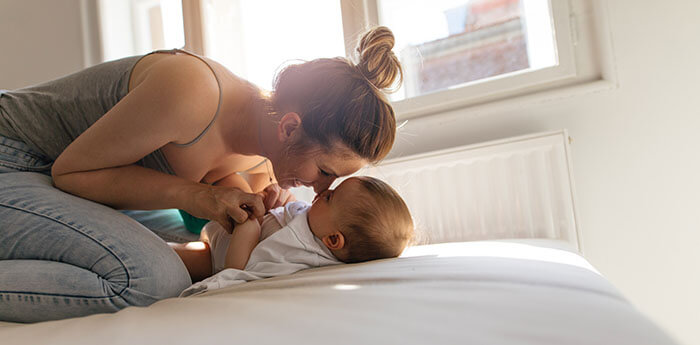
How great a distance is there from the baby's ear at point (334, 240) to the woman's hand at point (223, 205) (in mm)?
159

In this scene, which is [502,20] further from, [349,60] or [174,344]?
[174,344]

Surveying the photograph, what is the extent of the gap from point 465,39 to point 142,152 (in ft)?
5.02

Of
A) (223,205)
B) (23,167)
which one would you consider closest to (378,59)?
(223,205)

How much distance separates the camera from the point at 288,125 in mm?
1052

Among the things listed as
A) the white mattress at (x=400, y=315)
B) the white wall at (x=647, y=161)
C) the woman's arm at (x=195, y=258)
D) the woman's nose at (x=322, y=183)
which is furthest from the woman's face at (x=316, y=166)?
the white wall at (x=647, y=161)

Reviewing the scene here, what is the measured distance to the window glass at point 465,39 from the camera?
195cm

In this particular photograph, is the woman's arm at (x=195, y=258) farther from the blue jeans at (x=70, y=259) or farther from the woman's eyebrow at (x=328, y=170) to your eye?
the woman's eyebrow at (x=328, y=170)

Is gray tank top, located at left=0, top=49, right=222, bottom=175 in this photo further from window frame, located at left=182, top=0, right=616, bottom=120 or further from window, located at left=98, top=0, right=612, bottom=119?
window frame, located at left=182, top=0, right=616, bottom=120

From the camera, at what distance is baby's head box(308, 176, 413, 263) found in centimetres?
104

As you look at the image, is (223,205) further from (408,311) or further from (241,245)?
(408,311)

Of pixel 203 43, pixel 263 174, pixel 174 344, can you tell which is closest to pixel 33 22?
pixel 203 43

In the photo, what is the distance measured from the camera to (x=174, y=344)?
1.48ft

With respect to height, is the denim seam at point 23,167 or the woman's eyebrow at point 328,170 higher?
the denim seam at point 23,167

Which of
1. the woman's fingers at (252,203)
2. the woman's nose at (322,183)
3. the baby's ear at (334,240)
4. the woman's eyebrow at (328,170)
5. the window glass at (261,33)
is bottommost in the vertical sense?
the baby's ear at (334,240)
